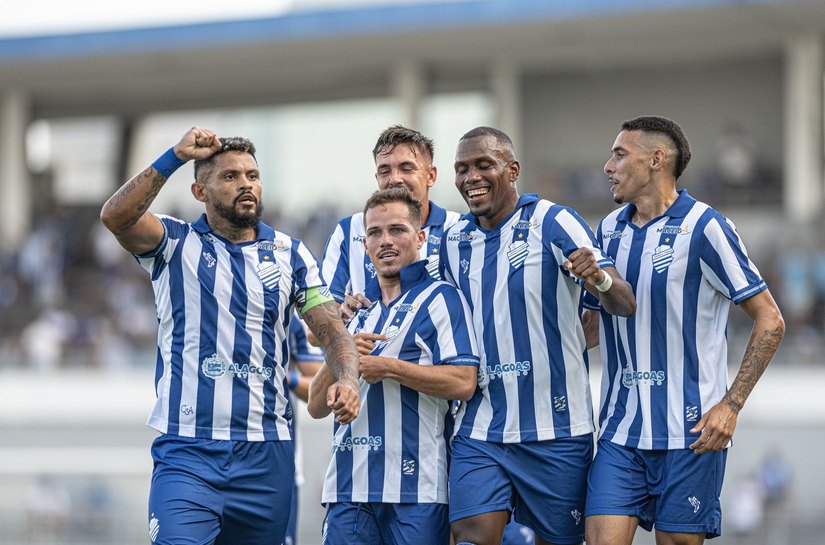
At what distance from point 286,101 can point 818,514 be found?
1653cm

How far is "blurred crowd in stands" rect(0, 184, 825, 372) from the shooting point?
17.8m

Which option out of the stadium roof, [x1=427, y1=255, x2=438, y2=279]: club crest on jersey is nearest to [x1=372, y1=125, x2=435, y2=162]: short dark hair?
[x1=427, y1=255, x2=438, y2=279]: club crest on jersey

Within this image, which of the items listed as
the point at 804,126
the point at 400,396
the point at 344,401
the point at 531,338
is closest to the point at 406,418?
the point at 400,396

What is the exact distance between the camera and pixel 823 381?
1681 centimetres

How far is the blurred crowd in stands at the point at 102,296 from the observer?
17766 millimetres

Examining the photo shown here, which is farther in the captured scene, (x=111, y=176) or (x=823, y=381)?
(x=111, y=176)

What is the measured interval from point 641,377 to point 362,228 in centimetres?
175

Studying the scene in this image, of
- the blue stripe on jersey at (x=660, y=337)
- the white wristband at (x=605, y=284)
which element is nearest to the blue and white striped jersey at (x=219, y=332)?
the white wristband at (x=605, y=284)

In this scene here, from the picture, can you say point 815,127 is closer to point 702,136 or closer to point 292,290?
point 702,136

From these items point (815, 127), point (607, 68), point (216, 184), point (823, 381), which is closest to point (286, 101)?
point (607, 68)

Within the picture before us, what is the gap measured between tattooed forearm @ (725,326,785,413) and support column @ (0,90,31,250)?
21793 millimetres

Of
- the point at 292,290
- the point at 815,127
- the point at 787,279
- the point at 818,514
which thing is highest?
the point at 815,127

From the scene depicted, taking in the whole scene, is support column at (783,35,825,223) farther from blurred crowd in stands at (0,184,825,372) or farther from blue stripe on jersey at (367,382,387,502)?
blue stripe on jersey at (367,382,387,502)

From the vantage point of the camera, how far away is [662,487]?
5.73 m
